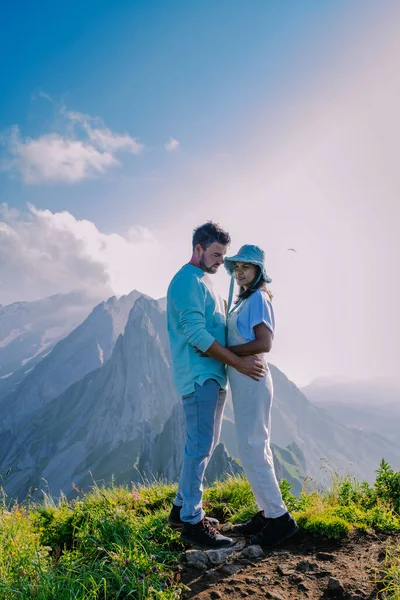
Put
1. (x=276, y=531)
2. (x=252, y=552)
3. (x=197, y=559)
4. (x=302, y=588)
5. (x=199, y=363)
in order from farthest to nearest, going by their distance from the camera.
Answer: (x=199, y=363), (x=276, y=531), (x=252, y=552), (x=197, y=559), (x=302, y=588)

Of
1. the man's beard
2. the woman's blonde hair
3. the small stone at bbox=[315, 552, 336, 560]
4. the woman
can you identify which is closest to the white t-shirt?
the woman

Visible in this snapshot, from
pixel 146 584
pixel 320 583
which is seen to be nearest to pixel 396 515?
pixel 320 583

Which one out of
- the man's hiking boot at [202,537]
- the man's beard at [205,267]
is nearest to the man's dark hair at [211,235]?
the man's beard at [205,267]

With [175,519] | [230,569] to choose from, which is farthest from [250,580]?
[175,519]

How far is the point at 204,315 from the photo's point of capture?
4.96 m

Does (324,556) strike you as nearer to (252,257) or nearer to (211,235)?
(252,257)

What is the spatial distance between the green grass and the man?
465 mm

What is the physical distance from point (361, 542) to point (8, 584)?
3.93 m

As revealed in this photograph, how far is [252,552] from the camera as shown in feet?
14.0

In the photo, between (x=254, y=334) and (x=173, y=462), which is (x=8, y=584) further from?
(x=173, y=462)

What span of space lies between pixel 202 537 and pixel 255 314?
2779 millimetres

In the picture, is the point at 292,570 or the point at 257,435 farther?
the point at 257,435

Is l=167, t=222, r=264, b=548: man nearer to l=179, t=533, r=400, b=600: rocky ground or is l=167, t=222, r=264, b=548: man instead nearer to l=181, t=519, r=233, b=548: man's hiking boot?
l=181, t=519, r=233, b=548: man's hiking boot

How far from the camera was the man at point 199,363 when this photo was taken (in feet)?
14.8
